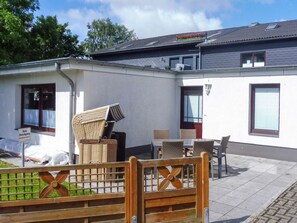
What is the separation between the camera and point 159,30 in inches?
2670

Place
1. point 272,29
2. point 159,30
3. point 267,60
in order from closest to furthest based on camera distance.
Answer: point 267,60, point 272,29, point 159,30

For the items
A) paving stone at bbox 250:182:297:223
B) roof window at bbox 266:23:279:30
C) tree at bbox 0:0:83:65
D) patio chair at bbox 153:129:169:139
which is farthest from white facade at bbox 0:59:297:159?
roof window at bbox 266:23:279:30

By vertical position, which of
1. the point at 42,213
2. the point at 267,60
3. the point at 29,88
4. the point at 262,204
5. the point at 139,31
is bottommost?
the point at 262,204

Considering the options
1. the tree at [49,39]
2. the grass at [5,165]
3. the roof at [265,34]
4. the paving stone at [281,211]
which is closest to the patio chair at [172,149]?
the paving stone at [281,211]

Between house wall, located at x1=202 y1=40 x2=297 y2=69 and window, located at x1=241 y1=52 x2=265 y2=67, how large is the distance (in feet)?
0.76

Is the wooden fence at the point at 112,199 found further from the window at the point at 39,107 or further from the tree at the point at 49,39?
the tree at the point at 49,39

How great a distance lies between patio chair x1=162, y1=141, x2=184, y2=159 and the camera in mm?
7074

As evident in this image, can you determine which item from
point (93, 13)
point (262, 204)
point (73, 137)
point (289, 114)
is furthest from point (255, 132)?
point (93, 13)

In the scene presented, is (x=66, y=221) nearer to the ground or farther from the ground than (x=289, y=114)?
nearer to the ground

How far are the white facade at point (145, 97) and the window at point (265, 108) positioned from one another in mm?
217

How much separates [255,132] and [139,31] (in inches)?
2066

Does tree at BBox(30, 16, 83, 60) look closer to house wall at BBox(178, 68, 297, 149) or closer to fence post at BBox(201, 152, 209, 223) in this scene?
house wall at BBox(178, 68, 297, 149)

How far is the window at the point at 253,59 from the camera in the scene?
52.1ft

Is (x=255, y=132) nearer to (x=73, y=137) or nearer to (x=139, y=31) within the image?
(x=73, y=137)
